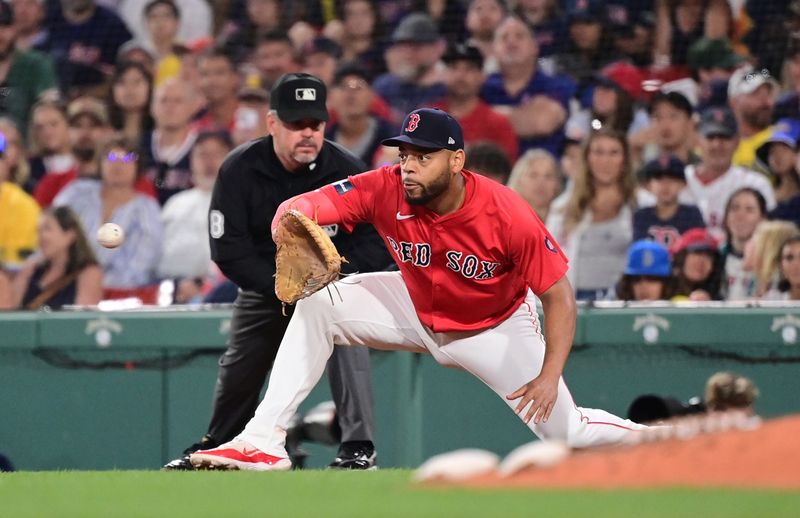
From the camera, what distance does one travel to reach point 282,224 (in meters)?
5.07

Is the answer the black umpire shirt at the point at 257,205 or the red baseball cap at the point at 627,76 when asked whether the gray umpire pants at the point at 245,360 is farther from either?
the red baseball cap at the point at 627,76

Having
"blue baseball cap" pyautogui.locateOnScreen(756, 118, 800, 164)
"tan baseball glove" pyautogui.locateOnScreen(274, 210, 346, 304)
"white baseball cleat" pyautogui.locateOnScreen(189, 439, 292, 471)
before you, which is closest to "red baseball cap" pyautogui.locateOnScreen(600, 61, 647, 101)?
"blue baseball cap" pyautogui.locateOnScreen(756, 118, 800, 164)

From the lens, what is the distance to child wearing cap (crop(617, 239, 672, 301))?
7539mm

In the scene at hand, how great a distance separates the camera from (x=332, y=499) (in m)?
3.74

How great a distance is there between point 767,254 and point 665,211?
0.80 m

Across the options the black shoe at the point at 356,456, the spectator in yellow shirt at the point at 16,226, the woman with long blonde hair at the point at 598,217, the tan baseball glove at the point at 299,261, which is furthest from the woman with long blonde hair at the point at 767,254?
the spectator in yellow shirt at the point at 16,226

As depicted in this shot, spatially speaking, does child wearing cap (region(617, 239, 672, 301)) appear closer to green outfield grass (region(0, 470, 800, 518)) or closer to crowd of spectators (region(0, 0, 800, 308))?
crowd of spectators (region(0, 0, 800, 308))

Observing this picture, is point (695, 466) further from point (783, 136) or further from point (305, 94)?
point (783, 136)

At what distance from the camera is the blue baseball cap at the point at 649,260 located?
24.7 ft

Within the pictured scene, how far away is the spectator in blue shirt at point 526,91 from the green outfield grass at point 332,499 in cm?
471

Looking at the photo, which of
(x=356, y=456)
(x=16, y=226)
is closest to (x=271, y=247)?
(x=356, y=456)

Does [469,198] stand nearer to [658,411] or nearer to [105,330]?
[658,411]

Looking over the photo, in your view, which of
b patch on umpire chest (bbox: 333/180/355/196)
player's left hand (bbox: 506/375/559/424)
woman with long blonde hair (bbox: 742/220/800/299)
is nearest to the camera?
player's left hand (bbox: 506/375/559/424)

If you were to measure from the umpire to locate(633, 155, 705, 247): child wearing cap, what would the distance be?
99.5 inches
